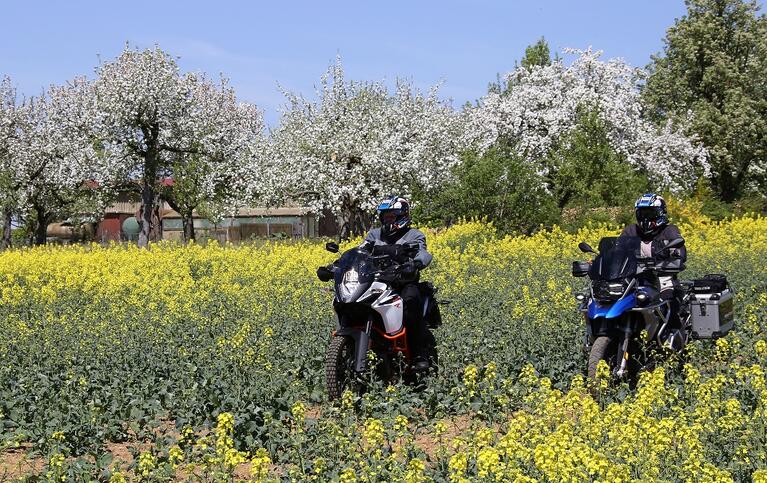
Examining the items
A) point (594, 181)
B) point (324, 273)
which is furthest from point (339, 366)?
point (594, 181)

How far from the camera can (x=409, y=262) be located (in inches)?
369

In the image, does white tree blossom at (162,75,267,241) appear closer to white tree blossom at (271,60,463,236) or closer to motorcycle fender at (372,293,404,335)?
white tree blossom at (271,60,463,236)

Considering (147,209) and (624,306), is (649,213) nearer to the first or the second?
(624,306)

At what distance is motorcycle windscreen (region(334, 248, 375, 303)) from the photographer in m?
8.94

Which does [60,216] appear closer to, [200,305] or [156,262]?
[156,262]

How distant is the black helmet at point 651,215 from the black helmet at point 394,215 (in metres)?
2.41

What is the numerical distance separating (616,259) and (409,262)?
183cm

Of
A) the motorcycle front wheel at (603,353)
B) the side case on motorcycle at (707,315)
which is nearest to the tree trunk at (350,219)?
the side case on motorcycle at (707,315)

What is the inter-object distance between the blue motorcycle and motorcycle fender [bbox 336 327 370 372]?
1.86 m

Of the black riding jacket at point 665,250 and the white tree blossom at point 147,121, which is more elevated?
the white tree blossom at point 147,121

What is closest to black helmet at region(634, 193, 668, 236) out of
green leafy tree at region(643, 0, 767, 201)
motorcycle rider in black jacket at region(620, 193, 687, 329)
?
motorcycle rider in black jacket at region(620, 193, 687, 329)

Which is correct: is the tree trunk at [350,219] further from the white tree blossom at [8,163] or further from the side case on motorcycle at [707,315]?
the side case on motorcycle at [707,315]

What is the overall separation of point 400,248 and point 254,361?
1.86 meters

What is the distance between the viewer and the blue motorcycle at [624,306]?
9.27 meters
